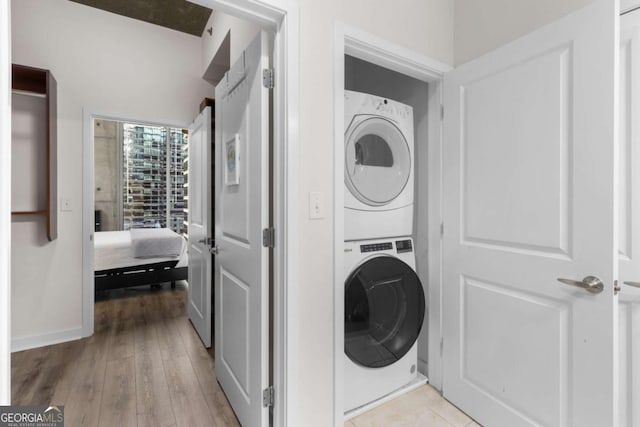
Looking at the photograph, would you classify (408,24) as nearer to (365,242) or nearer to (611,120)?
(611,120)

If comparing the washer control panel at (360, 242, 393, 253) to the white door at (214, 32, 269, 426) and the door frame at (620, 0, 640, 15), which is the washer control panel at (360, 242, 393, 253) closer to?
the white door at (214, 32, 269, 426)

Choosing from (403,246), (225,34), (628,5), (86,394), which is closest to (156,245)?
(86,394)

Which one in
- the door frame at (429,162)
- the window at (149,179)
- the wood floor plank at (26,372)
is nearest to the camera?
the door frame at (429,162)

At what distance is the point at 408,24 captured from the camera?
173cm

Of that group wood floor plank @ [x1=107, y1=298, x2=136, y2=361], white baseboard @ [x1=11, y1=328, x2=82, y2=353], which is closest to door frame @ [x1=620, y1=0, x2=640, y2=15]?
wood floor plank @ [x1=107, y1=298, x2=136, y2=361]

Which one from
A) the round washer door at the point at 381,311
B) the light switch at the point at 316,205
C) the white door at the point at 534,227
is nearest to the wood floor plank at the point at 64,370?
the round washer door at the point at 381,311

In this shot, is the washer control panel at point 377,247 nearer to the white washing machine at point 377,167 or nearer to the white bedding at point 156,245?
the white washing machine at point 377,167

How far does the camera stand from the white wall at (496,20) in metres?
1.44

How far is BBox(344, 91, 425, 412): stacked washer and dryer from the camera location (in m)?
1.78

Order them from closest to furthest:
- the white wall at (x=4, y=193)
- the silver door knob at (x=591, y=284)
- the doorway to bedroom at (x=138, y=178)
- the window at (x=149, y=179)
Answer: the white wall at (x=4, y=193), the silver door knob at (x=591, y=284), the doorway to bedroom at (x=138, y=178), the window at (x=149, y=179)

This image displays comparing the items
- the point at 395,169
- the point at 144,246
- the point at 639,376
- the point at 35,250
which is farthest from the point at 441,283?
the point at 144,246

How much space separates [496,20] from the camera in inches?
65.4

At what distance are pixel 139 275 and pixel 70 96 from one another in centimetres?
211

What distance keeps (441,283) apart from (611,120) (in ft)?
3.69
